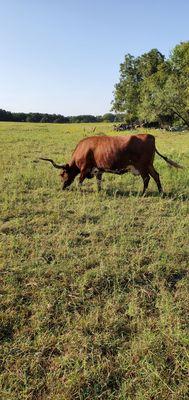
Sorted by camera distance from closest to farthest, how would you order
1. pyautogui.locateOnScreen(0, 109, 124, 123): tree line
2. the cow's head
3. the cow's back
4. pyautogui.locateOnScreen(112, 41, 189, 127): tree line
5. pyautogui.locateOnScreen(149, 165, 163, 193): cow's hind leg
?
the cow's back → pyautogui.locateOnScreen(149, 165, 163, 193): cow's hind leg → the cow's head → pyautogui.locateOnScreen(112, 41, 189, 127): tree line → pyautogui.locateOnScreen(0, 109, 124, 123): tree line

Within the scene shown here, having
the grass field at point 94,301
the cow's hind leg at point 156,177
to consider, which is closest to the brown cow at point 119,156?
the cow's hind leg at point 156,177

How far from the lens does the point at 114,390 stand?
3342 millimetres

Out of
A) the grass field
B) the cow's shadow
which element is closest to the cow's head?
the cow's shadow

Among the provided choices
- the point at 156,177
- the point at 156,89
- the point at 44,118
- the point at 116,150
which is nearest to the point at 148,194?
the point at 156,177

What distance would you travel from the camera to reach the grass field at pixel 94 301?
3426 millimetres

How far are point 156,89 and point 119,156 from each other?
22.2m

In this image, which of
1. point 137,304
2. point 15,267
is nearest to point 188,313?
point 137,304

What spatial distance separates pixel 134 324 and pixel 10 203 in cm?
502

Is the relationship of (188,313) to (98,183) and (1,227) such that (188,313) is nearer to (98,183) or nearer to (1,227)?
(1,227)

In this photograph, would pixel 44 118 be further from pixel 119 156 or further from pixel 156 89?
pixel 119 156

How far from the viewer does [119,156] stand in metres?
9.64

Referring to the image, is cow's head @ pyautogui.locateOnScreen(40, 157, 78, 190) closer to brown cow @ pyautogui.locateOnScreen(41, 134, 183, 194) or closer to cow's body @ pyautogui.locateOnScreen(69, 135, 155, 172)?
brown cow @ pyautogui.locateOnScreen(41, 134, 183, 194)

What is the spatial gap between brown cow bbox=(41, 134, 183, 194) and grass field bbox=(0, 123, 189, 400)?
154 cm

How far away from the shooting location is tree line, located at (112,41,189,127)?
1134 inches
